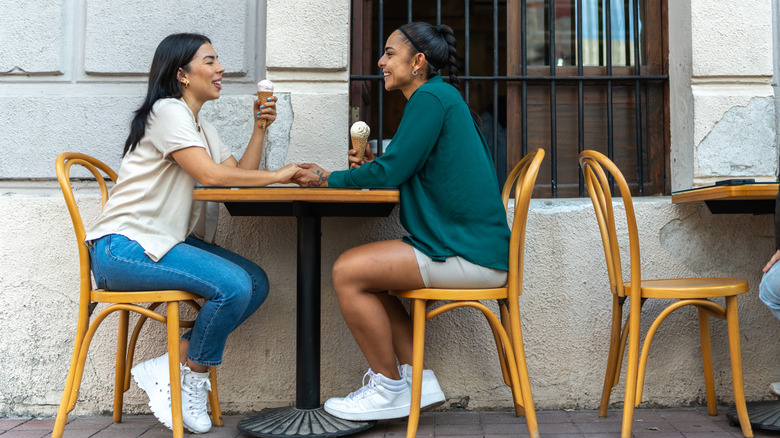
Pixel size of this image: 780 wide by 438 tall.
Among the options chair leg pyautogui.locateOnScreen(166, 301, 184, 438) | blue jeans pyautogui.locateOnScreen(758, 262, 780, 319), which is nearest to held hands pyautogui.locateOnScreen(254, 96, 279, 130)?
chair leg pyautogui.locateOnScreen(166, 301, 184, 438)

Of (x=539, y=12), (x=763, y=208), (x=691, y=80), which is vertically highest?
(x=539, y=12)

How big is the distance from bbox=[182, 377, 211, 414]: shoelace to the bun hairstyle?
1497 mm

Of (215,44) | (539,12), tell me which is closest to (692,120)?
(539,12)

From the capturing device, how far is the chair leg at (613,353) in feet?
9.21

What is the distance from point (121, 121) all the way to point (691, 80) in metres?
2.71

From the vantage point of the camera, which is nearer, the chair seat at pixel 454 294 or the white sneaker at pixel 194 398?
the chair seat at pixel 454 294

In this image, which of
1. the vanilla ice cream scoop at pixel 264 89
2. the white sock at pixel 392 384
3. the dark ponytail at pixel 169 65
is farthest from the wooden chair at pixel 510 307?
the dark ponytail at pixel 169 65

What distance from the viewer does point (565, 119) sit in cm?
359

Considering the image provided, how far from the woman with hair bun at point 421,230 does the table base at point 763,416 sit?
1131 millimetres

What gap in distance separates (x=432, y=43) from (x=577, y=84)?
45.8 inches

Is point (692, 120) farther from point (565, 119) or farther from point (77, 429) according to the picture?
point (77, 429)

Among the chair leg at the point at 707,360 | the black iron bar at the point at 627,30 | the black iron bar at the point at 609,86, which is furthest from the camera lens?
the black iron bar at the point at 627,30

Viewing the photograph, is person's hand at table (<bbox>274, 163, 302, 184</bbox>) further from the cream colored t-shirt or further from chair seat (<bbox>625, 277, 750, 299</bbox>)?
chair seat (<bbox>625, 277, 750, 299</bbox>)

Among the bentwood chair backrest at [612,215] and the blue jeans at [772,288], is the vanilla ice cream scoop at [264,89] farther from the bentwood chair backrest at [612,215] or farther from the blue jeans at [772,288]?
the blue jeans at [772,288]
